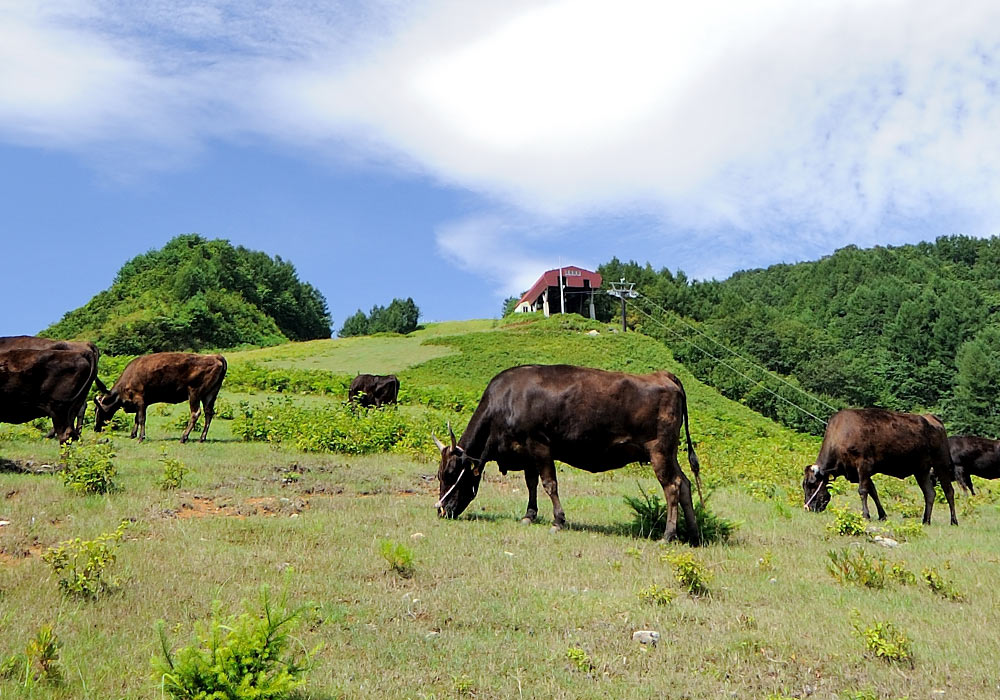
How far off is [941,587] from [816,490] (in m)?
7.67

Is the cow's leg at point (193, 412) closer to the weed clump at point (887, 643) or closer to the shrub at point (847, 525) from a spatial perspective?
the shrub at point (847, 525)

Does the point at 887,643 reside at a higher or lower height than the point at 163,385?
lower

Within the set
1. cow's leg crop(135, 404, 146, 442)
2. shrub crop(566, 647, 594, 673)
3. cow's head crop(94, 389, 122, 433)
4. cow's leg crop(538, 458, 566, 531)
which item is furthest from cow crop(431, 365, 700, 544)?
cow's head crop(94, 389, 122, 433)

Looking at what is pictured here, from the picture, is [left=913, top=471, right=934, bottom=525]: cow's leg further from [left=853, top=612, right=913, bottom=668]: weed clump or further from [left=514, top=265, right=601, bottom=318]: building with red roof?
[left=514, top=265, right=601, bottom=318]: building with red roof

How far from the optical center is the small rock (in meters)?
7.12

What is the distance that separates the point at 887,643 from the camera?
6.80 meters

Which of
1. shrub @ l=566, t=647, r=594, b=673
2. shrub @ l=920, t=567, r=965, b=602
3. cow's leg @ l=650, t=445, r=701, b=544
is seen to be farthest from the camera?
cow's leg @ l=650, t=445, r=701, b=544

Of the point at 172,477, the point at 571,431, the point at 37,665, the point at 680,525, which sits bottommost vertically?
the point at 680,525

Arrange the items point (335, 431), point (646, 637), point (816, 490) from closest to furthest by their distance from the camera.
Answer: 1. point (646, 637)
2. point (816, 490)
3. point (335, 431)

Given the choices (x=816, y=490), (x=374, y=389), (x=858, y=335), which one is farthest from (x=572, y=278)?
(x=816, y=490)

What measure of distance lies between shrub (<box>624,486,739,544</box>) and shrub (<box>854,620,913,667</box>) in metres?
4.70

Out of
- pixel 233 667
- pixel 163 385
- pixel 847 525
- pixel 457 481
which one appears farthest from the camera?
pixel 163 385

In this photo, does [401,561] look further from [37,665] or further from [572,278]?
[572,278]

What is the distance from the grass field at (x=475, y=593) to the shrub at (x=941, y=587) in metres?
0.12
